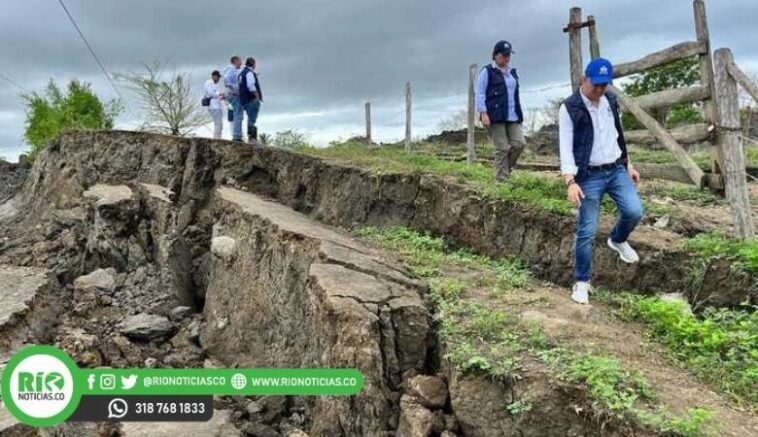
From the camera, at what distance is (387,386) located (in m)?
4.65

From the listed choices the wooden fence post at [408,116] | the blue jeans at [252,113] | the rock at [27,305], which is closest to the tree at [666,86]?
the wooden fence post at [408,116]

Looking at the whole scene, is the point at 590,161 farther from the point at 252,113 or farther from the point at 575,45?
the point at 252,113

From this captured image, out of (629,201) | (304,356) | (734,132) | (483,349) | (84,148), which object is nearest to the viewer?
(483,349)

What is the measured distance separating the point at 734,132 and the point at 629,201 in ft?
5.73

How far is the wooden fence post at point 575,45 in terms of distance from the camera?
7887 mm

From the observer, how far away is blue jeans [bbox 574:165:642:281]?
5188mm

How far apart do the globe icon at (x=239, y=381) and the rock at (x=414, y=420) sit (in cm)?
157

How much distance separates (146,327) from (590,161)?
5.31 meters

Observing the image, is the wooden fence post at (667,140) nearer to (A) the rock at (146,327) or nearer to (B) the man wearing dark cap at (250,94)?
(A) the rock at (146,327)

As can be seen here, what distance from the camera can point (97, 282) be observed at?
8.75 meters

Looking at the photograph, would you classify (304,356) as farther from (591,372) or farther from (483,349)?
(591,372)

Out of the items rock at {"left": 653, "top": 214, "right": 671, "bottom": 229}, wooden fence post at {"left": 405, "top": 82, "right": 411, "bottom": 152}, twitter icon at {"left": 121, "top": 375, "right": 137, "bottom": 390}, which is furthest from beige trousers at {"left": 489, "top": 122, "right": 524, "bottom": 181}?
wooden fence post at {"left": 405, "top": 82, "right": 411, "bottom": 152}

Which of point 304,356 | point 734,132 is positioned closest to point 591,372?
point 304,356

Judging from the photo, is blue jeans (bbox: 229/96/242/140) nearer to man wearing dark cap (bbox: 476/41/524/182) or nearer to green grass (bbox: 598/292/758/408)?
man wearing dark cap (bbox: 476/41/524/182)
